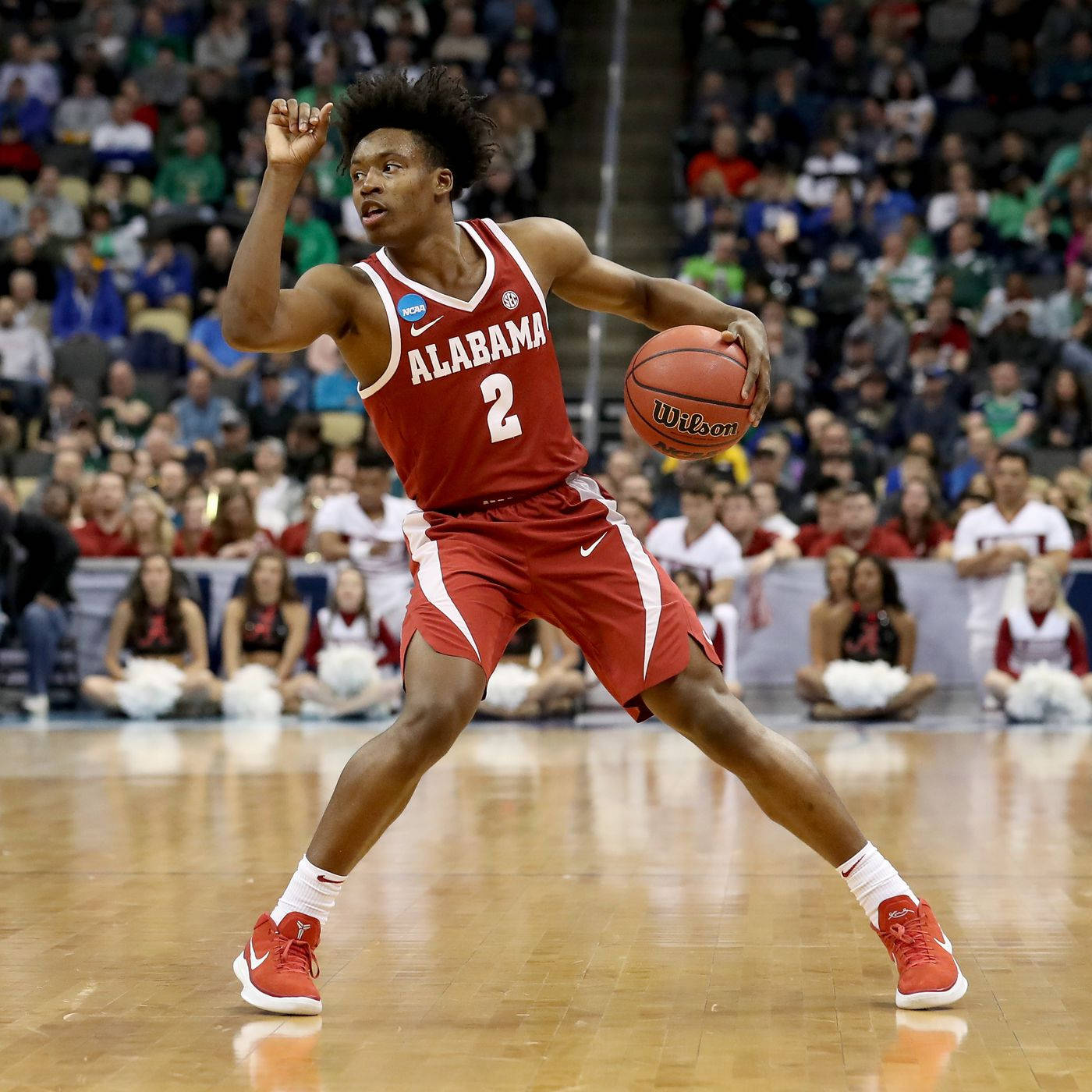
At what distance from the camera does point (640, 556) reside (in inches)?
169

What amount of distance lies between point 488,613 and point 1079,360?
36.0 feet

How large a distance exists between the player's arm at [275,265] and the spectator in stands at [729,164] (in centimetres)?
1322

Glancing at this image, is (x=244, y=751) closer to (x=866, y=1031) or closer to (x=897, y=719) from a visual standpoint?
(x=897, y=719)

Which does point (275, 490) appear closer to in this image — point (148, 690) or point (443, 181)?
point (148, 690)

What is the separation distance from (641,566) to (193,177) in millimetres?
13848

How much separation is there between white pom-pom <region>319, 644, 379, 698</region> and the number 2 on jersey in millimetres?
Result: 7056

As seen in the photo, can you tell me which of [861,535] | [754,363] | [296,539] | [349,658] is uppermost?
[754,363]

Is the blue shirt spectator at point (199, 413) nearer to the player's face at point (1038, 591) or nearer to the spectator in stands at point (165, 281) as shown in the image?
the spectator in stands at point (165, 281)

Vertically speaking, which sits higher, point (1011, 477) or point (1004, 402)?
point (1004, 402)

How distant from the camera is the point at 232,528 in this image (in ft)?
40.0

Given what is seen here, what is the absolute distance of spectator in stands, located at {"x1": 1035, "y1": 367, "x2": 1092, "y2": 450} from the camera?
13.5 metres

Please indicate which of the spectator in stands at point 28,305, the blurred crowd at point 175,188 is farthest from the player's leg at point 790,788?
the spectator in stands at point 28,305

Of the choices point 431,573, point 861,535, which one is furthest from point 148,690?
point 431,573

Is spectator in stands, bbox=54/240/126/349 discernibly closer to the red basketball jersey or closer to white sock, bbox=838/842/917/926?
the red basketball jersey
